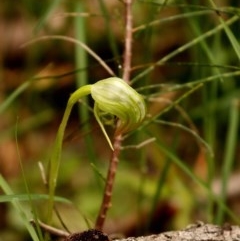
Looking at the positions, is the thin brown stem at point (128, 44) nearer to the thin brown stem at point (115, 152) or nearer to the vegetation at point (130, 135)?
the thin brown stem at point (115, 152)

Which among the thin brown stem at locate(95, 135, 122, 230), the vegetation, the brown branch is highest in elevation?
the vegetation

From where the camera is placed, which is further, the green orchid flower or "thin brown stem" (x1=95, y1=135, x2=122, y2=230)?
"thin brown stem" (x1=95, y1=135, x2=122, y2=230)

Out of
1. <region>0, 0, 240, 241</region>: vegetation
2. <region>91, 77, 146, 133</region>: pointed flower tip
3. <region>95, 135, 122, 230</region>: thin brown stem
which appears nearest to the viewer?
<region>91, 77, 146, 133</region>: pointed flower tip

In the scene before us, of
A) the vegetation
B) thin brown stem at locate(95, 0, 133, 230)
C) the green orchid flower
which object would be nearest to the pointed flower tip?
the green orchid flower

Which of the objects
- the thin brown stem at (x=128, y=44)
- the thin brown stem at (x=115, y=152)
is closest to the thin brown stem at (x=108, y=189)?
the thin brown stem at (x=115, y=152)

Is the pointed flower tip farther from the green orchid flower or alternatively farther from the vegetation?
the vegetation

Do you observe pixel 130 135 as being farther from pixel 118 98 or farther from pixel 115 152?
pixel 118 98

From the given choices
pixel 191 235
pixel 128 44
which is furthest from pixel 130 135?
pixel 191 235

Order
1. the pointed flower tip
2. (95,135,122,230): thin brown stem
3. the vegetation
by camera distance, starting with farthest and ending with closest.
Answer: the vegetation → (95,135,122,230): thin brown stem → the pointed flower tip

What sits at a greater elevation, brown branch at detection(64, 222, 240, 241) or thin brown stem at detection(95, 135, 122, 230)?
thin brown stem at detection(95, 135, 122, 230)
